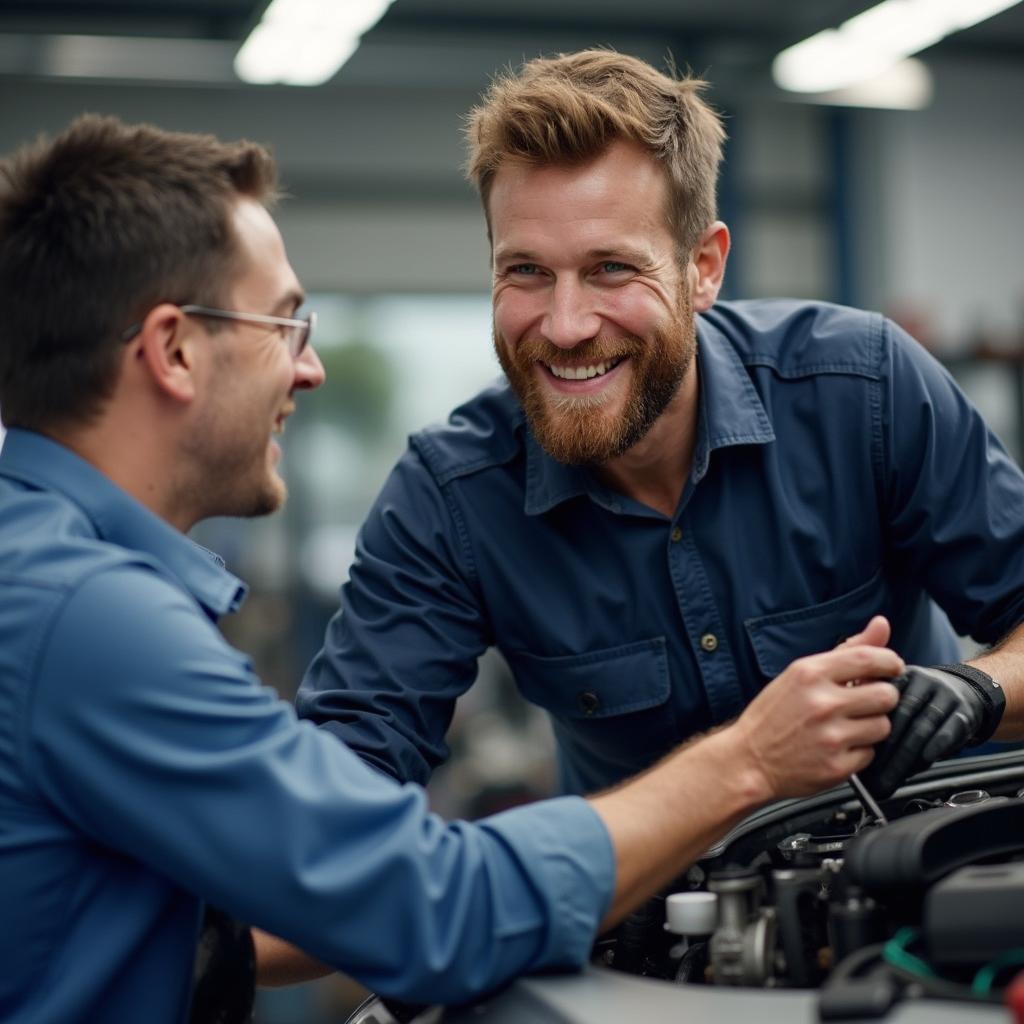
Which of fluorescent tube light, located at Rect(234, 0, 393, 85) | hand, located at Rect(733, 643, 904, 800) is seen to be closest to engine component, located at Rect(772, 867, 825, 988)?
hand, located at Rect(733, 643, 904, 800)

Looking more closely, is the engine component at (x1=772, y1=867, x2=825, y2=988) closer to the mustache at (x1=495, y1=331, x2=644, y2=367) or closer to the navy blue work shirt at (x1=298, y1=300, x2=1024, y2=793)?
the navy blue work shirt at (x1=298, y1=300, x2=1024, y2=793)

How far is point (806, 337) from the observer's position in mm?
2076

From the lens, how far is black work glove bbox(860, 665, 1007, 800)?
56.2 inches

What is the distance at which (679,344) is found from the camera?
1948mm

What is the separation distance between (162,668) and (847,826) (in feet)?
2.62

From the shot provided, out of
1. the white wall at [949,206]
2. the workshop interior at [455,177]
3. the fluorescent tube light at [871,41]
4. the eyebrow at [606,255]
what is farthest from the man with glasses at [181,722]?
the white wall at [949,206]

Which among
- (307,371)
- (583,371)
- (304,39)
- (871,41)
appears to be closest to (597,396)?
(583,371)

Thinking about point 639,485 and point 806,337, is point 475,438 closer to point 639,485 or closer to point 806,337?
point 639,485

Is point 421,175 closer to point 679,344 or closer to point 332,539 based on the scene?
point 332,539

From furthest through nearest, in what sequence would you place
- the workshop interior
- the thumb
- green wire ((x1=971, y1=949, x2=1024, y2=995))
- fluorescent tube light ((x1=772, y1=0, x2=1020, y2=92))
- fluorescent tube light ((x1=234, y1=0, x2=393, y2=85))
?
the workshop interior < fluorescent tube light ((x1=772, y1=0, x2=1020, y2=92)) < fluorescent tube light ((x1=234, y1=0, x2=393, y2=85)) < the thumb < green wire ((x1=971, y1=949, x2=1024, y2=995))

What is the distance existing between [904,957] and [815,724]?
0.31 metres

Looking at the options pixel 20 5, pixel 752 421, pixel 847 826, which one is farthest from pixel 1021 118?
pixel 847 826

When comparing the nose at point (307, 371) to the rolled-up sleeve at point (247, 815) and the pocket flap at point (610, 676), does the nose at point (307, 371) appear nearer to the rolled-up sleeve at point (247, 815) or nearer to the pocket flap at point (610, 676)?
the rolled-up sleeve at point (247, 815)

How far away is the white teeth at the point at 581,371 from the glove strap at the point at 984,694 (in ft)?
1.93
